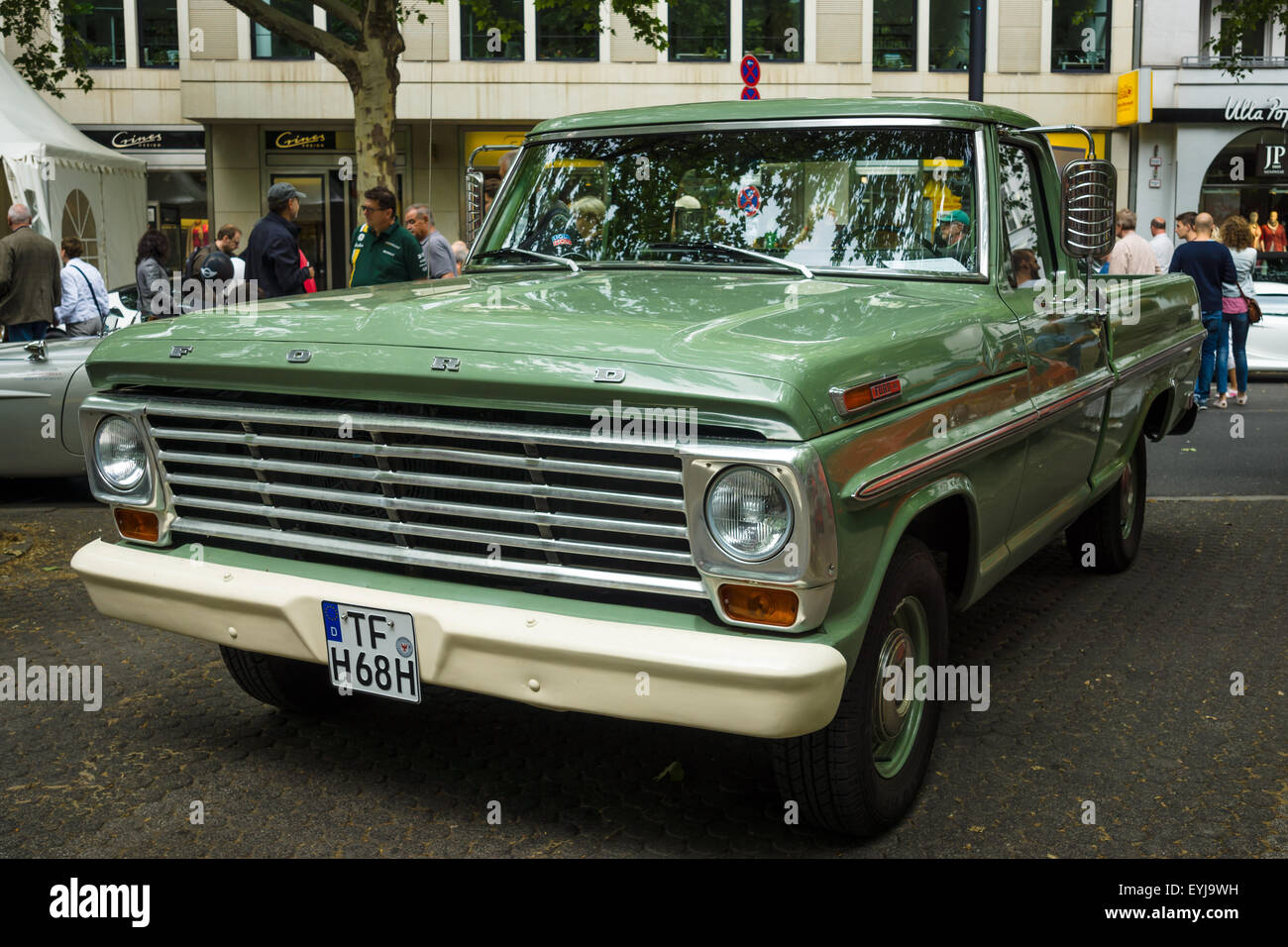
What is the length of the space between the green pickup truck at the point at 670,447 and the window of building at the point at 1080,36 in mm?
23869

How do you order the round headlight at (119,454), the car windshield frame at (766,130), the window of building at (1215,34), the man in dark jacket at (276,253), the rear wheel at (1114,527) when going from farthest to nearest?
the window of building at (1215,34), the man in dark jacket at (276,253), the rear wheel at (1114,527), the car windshield frame at (766,130), the round headlight at (119,454)

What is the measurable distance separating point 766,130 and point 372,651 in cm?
236

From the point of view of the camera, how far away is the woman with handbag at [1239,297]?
13227 millimetres

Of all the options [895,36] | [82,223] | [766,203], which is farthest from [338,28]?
[766,203]

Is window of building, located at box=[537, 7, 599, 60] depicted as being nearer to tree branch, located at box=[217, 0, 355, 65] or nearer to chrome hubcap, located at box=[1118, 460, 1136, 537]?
tree branch, located at box=[217, 0, 355, 65]

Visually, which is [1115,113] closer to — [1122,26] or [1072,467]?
[1122,26]

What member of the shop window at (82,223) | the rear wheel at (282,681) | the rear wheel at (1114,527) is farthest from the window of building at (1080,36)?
the rear wheel at (282,681)

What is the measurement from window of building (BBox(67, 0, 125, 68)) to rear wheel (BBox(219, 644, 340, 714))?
980 inches

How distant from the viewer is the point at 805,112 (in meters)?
4.68

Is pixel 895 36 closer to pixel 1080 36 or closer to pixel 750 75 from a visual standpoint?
pixel 1080 36

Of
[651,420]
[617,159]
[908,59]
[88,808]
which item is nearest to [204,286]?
[617,159]

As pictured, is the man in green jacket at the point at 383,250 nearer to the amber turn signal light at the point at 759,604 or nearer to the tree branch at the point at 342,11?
the amber turn signal light at the point at 759,604

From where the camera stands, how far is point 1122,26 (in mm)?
26812

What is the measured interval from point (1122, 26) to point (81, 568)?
27.0m
